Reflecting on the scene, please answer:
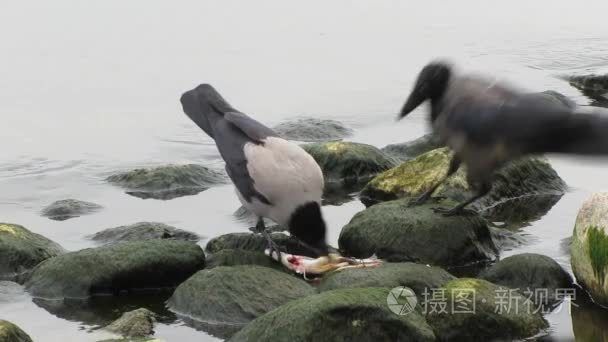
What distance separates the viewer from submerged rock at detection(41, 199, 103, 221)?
10.6 metres

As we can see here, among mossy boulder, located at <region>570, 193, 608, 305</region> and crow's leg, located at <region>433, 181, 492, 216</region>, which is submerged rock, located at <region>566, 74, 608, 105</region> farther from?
mossy boulder, located at <region>570, 193, 608, 305</region>

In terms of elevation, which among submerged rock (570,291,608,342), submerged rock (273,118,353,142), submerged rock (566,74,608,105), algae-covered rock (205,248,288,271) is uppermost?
algae-covered rock (205,248,288,271)

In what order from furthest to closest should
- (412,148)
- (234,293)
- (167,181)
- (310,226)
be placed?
(412,148) < (167,181) < (310,226) < (234,293)

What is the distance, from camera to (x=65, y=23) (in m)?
20.0

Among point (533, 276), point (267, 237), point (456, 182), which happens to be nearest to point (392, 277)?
point (533, 276)

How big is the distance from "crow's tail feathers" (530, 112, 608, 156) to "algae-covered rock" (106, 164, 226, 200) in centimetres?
428

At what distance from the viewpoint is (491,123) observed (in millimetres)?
8586

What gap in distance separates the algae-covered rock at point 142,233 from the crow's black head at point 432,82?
2213 millimetres

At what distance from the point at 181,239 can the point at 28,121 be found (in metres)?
5.43

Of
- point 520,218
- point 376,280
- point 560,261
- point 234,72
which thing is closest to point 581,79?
point 234,72

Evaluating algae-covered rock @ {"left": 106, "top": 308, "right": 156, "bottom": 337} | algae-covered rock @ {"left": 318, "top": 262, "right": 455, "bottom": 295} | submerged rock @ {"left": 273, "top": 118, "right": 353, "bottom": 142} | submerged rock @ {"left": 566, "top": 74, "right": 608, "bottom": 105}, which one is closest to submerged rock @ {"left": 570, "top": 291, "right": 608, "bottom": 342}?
algae-covered rock @ {"left": 318, "top": 262, "right": 455, "bottom": 295}

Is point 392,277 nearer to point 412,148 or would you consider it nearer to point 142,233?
point 142,233

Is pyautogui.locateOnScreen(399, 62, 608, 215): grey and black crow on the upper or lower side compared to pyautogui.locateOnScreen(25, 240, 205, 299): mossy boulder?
upper

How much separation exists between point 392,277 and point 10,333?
254cm
